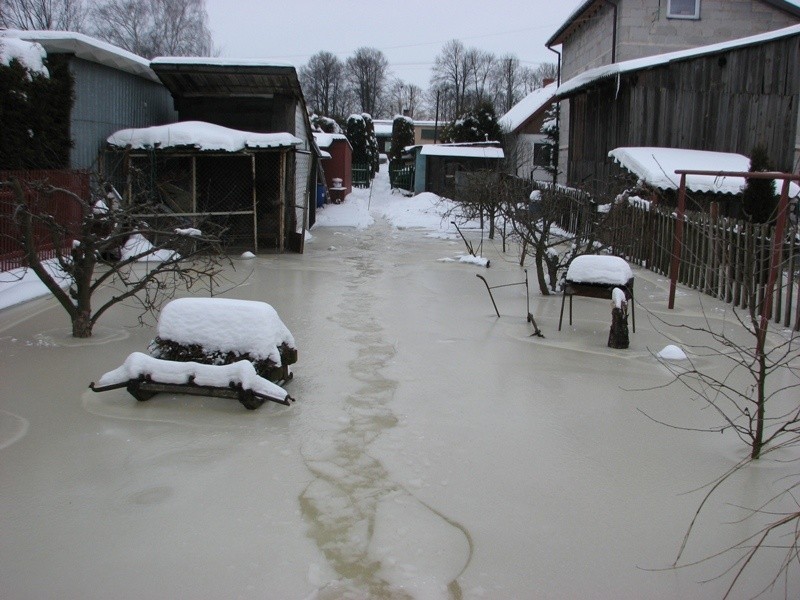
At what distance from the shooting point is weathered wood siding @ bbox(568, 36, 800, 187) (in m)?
17.4

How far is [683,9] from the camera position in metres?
22.8

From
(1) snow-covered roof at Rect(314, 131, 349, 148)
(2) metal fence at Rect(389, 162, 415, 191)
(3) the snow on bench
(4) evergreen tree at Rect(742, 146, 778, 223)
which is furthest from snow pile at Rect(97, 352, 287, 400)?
(2) metal fence at Rect(389, 162, 415, 191)

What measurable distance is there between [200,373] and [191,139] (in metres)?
9.90

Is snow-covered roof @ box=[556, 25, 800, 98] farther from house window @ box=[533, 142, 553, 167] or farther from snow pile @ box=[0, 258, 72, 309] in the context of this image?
house window @ box=[533, 142, 553, 167]

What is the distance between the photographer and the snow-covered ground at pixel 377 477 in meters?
3.79

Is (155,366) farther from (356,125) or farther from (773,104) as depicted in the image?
(356,125)

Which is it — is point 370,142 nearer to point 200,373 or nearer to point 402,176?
point 402,176

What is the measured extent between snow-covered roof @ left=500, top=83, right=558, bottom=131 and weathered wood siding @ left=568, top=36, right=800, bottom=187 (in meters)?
17.6

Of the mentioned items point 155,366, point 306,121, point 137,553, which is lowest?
point 137,553

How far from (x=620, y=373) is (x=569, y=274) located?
2.29m

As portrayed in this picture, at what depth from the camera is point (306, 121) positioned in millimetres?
19781

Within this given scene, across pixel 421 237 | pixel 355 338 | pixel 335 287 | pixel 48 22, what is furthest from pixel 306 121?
pixel 48 22

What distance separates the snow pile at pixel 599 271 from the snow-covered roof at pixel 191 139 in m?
7.38

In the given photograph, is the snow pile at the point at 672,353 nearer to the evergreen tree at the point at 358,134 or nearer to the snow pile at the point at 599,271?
the snow pile at the point at 599,271
